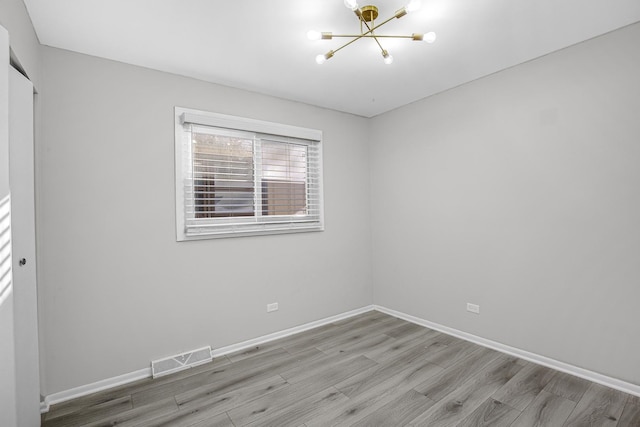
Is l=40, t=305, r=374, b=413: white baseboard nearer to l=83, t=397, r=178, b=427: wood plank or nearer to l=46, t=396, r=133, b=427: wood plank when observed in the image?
l=46, t=396, r=133, b=427: wood plank

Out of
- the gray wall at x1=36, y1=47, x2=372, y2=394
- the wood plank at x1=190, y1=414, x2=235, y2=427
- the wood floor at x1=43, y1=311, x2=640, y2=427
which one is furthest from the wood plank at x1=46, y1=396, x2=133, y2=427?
the wood plank at x1=190, y1=414, x2=235, y2=427

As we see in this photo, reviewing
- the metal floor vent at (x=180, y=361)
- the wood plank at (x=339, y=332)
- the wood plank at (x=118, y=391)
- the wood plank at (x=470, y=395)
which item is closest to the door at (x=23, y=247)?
the wood plank at (x=118, y=391)

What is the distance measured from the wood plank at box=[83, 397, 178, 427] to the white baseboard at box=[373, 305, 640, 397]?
260cm

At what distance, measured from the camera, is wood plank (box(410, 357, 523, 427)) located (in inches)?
78.4

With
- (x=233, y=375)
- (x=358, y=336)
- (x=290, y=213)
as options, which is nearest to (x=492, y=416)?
(x=358, y=336)

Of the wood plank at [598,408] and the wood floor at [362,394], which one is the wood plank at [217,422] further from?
the wood plank at [598,408]

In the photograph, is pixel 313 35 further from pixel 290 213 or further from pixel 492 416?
pixel 492 416

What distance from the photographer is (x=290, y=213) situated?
352 cm

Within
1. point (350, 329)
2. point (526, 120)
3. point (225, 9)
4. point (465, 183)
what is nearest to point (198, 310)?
point (350, 329)

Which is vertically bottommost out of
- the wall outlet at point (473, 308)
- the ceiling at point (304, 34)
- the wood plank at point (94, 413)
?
the wood plank at point (94, 413)

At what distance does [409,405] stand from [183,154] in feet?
8.76

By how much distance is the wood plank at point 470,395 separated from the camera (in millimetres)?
1992

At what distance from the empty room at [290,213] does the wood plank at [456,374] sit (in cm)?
2

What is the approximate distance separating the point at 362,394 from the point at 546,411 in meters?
1.19
